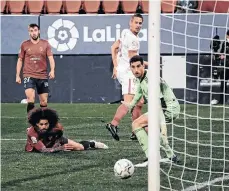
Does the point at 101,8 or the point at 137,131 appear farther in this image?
the point at 101,8

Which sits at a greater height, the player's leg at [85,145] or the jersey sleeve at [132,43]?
the jersey sleeve at [132,43]

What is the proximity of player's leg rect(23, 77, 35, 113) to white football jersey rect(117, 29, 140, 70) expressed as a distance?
5.58 ft

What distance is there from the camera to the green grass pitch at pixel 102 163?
26.1 feet

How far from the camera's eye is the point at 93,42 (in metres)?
20.1

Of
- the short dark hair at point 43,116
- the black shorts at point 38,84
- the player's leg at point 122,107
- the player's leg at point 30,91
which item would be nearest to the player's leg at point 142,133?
the short dark hair at point 43,116

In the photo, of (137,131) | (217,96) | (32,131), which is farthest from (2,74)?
(137,131)

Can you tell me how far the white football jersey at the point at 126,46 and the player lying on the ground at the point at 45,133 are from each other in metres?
2.66

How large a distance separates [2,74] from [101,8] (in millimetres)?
3140

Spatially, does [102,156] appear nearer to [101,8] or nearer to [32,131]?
[32,131]

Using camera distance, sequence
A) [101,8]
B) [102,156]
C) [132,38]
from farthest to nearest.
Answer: [101,8] < [132,38] < [102,156]

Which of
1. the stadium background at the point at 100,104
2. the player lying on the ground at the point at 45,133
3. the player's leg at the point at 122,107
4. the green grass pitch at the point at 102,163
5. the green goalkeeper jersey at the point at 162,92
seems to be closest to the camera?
the green grass pitch at the point at 102,163

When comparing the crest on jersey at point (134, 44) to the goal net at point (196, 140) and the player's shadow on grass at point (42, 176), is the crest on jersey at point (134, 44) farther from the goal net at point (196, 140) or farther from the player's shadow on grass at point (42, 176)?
the player's shadow on grass at point (42, 176)

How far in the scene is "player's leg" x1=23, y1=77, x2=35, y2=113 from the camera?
44.9ft

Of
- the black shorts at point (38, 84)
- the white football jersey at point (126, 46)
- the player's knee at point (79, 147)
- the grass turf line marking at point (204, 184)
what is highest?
the white football jersey at point (126, 46)
